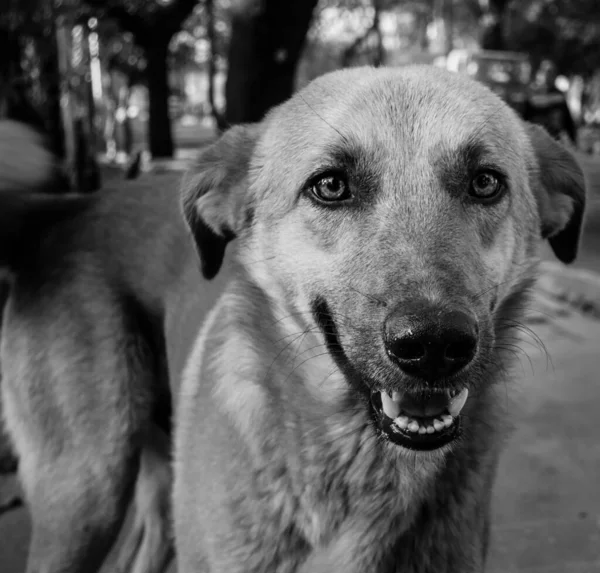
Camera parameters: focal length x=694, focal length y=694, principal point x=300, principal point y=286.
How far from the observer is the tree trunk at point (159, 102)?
52.4ft

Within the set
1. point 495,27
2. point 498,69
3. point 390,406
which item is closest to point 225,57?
point 498,69

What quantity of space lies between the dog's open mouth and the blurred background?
4.51 ft

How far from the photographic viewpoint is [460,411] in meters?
1.88

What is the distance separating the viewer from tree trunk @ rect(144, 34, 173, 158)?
16.0m

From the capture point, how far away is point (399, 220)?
1.82 meters

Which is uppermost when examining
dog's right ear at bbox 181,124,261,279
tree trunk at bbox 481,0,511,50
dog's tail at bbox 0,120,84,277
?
dog's right ear at bbox 181,124,261,279

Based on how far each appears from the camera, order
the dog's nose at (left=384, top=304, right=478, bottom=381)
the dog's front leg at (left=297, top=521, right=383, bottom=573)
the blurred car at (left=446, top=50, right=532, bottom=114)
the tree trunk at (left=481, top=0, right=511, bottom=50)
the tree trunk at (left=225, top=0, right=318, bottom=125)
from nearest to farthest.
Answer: the dog's nose at (left=384, top=304, right=478, bottom=381)
the dog's front leg at (left=297, top=521, right=383, bottom=573)
the tree trunk at (left=225, top=0, right=318, bottom=125)
the blurred car at (left=446, top=50, right=532, bottom=114)
the tree trunk at (left=481, top=0, right=511, bottom=50)

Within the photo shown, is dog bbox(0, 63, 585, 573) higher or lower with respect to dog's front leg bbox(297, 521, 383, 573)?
higher

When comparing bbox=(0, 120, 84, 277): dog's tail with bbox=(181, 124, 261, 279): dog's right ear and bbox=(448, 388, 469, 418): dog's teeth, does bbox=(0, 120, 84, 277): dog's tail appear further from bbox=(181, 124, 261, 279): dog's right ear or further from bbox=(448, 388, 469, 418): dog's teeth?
bbox=(448, 388, 469, 418): dog's teeth

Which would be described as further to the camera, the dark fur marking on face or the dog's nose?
the dark fur marking on face

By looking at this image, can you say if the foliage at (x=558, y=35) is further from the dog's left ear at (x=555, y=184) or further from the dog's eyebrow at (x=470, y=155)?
the dog's eyebrow at (x=470, y=155)

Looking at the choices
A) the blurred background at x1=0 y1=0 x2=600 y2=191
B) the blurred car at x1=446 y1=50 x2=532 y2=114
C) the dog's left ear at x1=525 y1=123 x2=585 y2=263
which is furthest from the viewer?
the blurred car at x1=446 y1=50 x2=532 y2=114

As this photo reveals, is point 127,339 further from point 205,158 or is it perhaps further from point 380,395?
point 380,395

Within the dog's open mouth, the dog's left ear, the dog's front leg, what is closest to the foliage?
the dog's left ear
